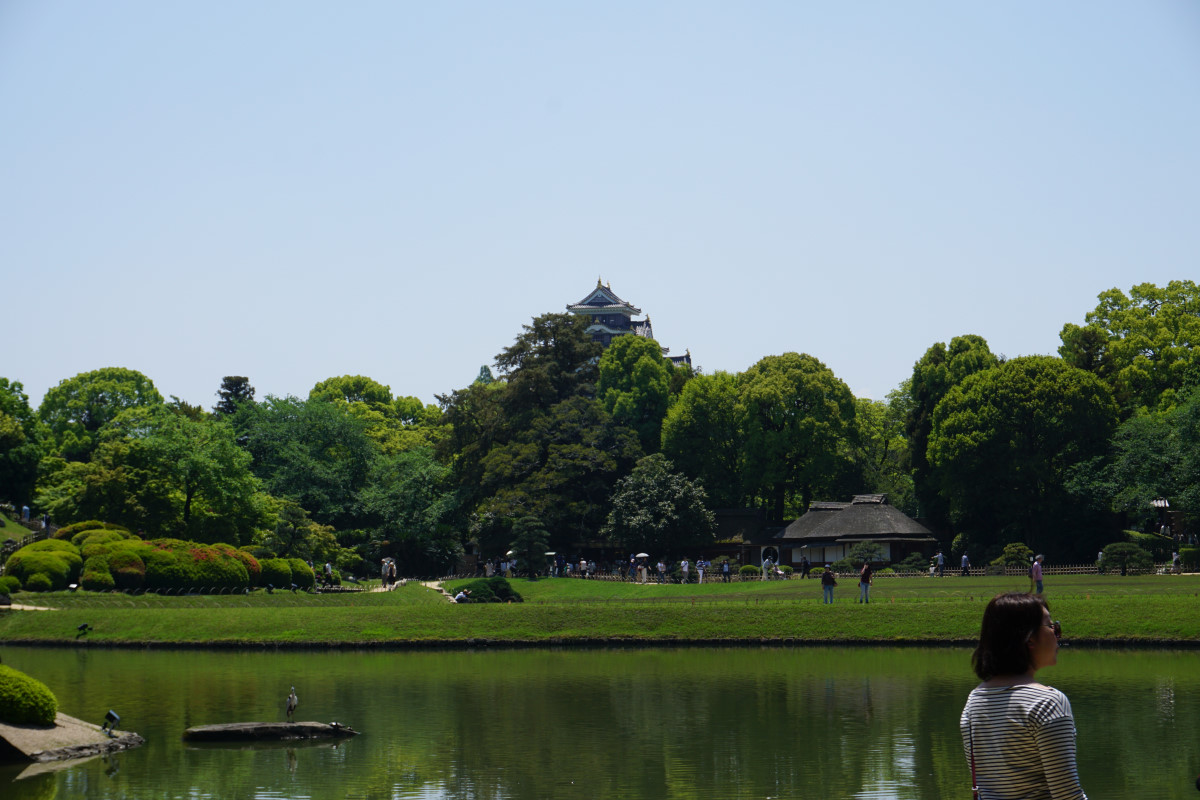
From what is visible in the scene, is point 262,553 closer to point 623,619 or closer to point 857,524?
point 623,619

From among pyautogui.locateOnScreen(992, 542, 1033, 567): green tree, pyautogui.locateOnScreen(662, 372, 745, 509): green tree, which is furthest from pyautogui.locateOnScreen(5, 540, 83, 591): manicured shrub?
pyautogui.locateOnScreen(992, 542, 1033, 567): green tree

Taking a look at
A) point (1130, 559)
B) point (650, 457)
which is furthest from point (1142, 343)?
point (650, 457)

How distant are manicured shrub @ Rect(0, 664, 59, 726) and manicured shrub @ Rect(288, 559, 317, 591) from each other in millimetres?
32026

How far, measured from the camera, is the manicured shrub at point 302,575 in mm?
52469

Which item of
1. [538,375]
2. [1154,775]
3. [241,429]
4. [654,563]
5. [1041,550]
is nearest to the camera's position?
[1154,775]

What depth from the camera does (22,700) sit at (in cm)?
2022

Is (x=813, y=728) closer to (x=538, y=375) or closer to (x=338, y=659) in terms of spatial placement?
(x=338, y=659)

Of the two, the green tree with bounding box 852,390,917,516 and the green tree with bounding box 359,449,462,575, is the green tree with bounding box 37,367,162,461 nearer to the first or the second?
the green tree with bounding box 359,449,462,575

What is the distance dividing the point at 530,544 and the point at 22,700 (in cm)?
4054

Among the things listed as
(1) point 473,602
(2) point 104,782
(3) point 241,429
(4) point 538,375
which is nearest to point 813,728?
(2) point 104,782

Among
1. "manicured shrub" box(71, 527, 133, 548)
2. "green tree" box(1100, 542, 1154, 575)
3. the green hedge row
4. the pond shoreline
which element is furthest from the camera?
"green tree" box(1100, 542, 1154, 575)

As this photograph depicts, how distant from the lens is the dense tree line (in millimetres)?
55469

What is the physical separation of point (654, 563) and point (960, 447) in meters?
18.1

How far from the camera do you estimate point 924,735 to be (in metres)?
20.6
